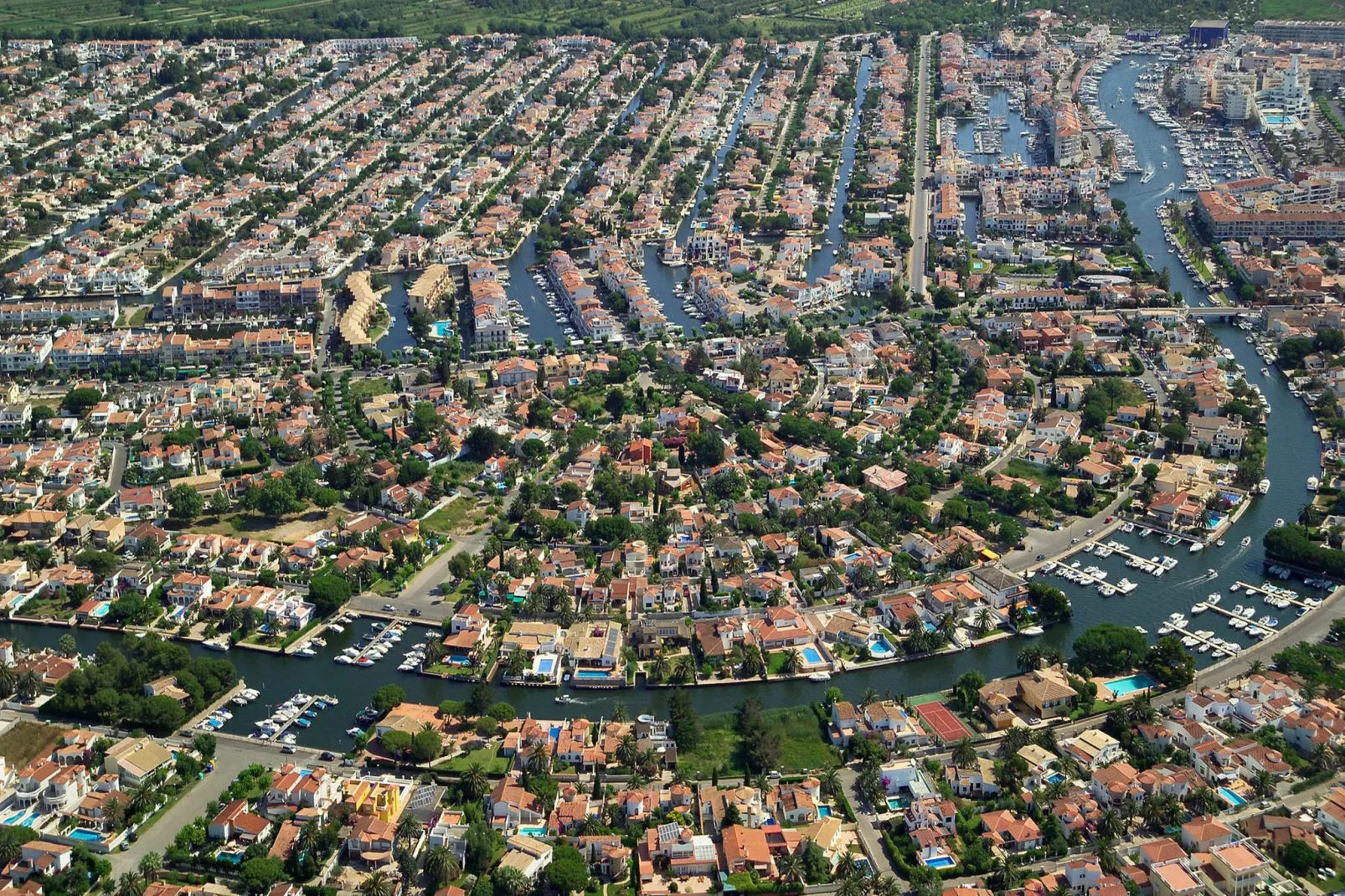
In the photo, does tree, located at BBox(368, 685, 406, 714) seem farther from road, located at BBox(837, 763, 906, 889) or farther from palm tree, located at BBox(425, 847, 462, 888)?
road, located at BBox(837, 763, 906, 889)

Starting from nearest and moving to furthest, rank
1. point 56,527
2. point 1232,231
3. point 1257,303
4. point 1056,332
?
point 56,527, point 1056,332, point 1257,303, point 1232,231

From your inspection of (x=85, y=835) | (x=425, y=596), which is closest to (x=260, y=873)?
(x=85, y=835)

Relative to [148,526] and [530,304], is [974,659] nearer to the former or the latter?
[148,526]

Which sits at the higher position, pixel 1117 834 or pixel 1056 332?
pixel 1056 332

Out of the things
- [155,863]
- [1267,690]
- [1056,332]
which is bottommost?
[155,863]

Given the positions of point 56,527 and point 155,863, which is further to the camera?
point 56,527

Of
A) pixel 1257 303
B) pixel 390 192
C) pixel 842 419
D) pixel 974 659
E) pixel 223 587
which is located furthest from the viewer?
pixel 390 192

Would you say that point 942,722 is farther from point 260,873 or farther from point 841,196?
point 841,196

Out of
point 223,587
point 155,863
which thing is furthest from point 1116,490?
point 155,863

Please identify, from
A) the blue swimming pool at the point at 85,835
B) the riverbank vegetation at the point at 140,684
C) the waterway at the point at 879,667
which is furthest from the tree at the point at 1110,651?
the blue swimming pool at the point at 85,835
